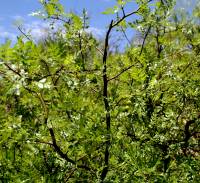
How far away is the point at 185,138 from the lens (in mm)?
4129

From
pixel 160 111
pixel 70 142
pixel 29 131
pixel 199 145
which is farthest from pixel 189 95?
pixel 29 131

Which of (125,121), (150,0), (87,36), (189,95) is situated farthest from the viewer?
(189,95)

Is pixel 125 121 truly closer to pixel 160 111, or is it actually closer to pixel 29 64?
pixel 160 111

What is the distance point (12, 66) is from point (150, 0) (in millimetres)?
1401

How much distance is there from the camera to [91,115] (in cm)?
350

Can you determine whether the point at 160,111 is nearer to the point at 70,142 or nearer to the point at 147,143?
the point at 147,143

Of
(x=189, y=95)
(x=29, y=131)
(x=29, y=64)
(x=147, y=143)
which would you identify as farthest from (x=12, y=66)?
(x=189, y=95)

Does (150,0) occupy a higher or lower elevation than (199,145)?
higher

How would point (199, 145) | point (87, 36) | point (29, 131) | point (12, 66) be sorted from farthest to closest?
point (199, 145) → point (87, 36) → point (29, 131) → point (12, 66)

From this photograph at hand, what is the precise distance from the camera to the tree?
2.60 meters

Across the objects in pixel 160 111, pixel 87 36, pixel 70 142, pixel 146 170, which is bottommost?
pixel 146 170

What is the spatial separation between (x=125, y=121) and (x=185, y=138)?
0.72 metres

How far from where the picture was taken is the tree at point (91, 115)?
102 inches

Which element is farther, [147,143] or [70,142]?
[147,143]
